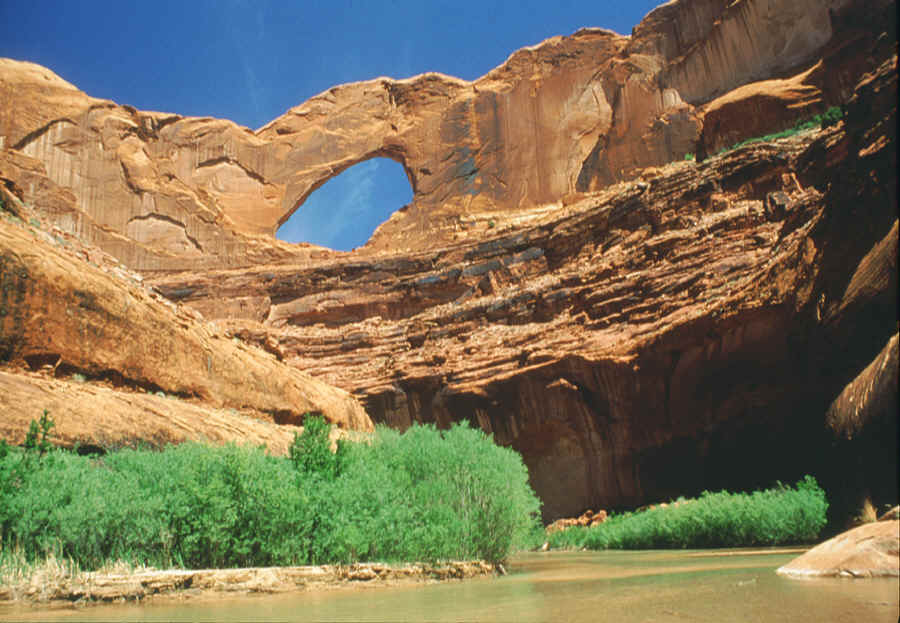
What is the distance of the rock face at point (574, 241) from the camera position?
57.6 ft

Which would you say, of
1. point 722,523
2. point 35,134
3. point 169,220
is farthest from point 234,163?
point 722,523

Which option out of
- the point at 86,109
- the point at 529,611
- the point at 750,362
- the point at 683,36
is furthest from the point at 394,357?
the point at 86,109

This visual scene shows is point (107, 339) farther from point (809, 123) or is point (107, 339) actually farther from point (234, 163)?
point (234, 163)

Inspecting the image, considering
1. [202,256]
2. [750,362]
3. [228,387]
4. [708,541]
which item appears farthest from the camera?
[202,256]

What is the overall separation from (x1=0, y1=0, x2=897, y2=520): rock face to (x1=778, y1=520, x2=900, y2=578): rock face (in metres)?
1.10

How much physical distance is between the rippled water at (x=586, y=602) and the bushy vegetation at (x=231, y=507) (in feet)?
3.36

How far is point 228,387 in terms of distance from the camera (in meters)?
19.5

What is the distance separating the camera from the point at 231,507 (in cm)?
998

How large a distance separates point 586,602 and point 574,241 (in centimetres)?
2696

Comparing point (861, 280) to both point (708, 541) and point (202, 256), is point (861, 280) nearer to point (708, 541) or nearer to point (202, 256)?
point (708, 541)

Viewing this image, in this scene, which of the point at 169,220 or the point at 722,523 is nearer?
the point at 722,523

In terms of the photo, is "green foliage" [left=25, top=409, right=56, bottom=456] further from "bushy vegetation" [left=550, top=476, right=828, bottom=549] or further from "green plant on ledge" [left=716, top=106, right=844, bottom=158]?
"green plant on ledge" [left=716, top=106, right=844, bottom=158]

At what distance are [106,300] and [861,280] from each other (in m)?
16.3

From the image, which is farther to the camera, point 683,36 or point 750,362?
point 683,36
